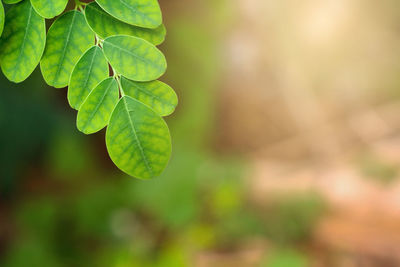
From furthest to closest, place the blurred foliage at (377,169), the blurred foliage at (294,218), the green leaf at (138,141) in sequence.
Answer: the blurred foliage at (377,169) < the blurred foliage at (294,218) < the green leaf at (138,141)

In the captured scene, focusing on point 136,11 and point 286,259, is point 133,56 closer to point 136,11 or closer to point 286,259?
point 136,11

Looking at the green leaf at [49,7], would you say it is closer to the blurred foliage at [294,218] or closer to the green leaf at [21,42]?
the green leaf at [21,42]

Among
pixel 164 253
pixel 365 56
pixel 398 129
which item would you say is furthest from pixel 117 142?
pixel 365 56

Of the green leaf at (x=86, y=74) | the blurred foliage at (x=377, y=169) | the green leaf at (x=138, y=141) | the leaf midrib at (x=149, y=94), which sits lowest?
the green leaf at (x=138, y=141)

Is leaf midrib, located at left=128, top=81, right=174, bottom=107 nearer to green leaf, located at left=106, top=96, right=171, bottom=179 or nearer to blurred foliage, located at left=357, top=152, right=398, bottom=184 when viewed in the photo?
green leaf, located at left=106, top=96, right=171, bottom=179

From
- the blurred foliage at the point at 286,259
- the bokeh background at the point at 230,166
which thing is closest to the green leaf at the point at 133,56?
the bokeh background at the point at 230,166
